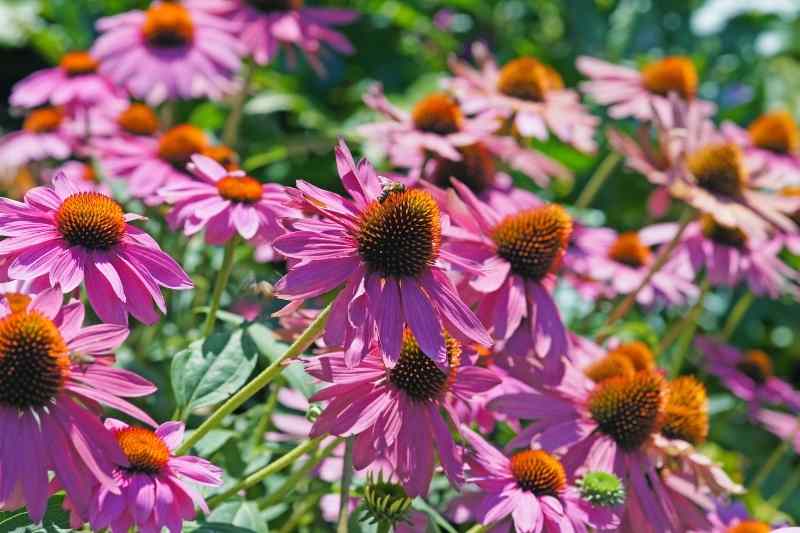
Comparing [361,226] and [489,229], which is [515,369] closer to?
[489,229]

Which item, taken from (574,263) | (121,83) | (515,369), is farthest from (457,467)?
(121,83)

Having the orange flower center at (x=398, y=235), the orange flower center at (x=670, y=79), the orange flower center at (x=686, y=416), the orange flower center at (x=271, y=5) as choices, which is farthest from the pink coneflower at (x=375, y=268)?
the orange flower center at (x=670, y=79)

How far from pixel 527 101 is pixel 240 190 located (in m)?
0.87

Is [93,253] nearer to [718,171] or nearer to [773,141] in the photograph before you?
[718,171]

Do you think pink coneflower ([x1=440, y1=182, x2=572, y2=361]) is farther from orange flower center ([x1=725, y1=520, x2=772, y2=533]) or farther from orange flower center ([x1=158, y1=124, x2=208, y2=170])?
orange flower center ([x1=158, y1=124, x2=208, y2=170])

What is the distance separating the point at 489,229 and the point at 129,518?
1.94ft

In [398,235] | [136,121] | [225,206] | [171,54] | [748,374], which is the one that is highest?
[398,235]

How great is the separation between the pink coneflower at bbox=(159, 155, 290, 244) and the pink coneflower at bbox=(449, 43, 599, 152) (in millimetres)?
617

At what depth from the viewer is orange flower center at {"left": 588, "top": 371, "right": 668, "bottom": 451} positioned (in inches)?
48.1

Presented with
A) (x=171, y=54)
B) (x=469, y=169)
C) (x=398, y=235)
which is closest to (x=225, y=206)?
(x=398, y=235)

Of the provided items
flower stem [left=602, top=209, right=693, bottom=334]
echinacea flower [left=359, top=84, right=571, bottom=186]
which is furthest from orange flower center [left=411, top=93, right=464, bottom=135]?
flower stem [left=602, top=209, right=693, bottom=334]

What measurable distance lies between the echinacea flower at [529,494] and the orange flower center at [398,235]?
0.21 metres

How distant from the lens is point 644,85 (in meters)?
2.17

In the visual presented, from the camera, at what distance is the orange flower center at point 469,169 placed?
171cm
